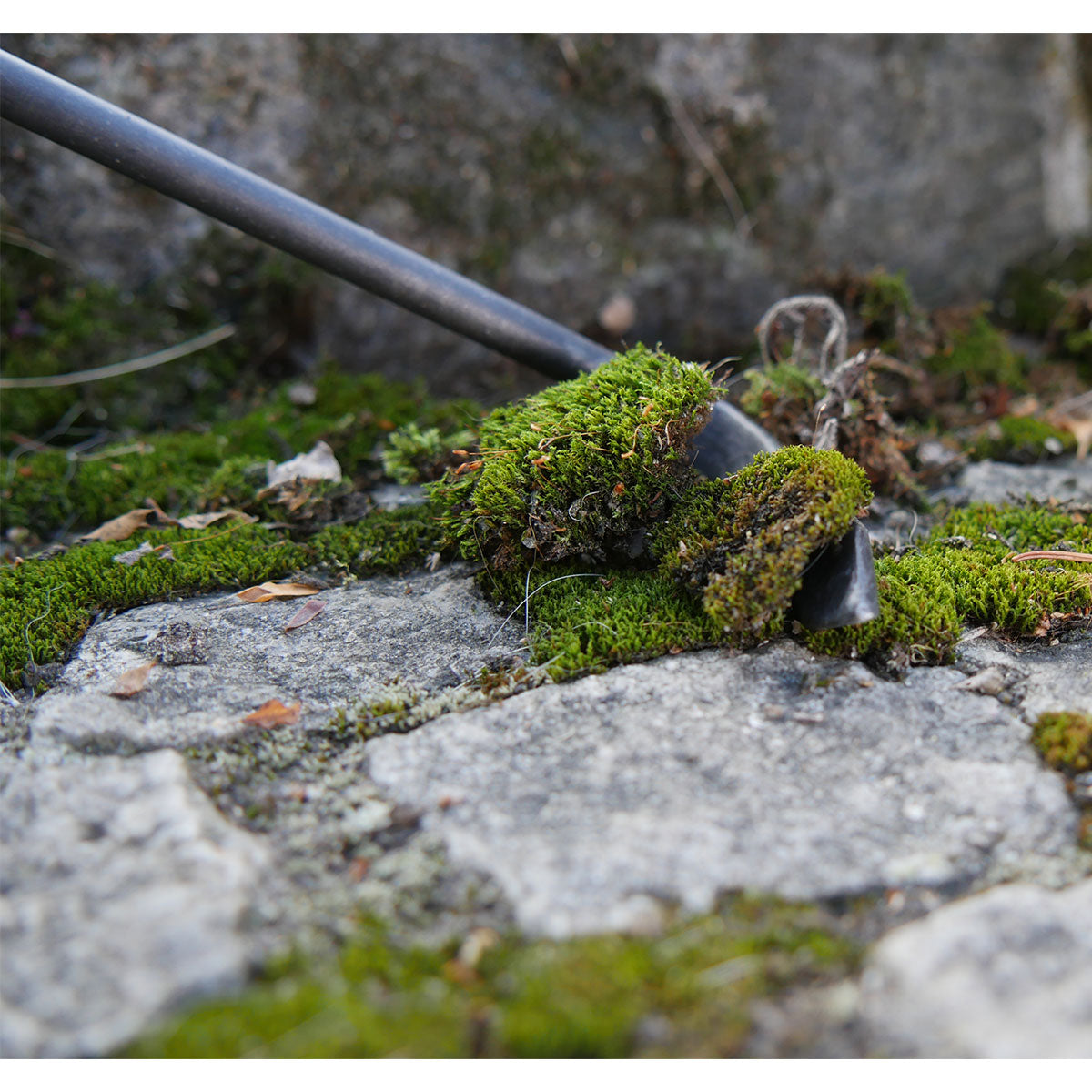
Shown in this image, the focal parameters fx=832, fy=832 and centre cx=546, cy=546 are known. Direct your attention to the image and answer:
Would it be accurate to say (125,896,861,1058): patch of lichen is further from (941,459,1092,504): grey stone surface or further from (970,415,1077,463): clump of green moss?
(970,415,1077,463): clump of green moss

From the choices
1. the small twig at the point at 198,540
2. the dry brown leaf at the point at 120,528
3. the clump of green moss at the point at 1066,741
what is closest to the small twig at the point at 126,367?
the dry brown leaf at the point at 120,528

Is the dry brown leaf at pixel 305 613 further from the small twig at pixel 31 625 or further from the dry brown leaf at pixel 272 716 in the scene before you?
the small twig at pixel 31 625

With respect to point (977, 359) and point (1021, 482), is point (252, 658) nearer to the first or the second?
point (1021, 482)

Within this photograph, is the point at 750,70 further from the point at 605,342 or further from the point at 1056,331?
the point at 1056,331

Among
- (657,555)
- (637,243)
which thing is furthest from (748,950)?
(637,243)

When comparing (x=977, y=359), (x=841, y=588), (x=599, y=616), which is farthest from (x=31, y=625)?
(x=977, y=359)

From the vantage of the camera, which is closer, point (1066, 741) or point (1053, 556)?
point (1066, 741)
